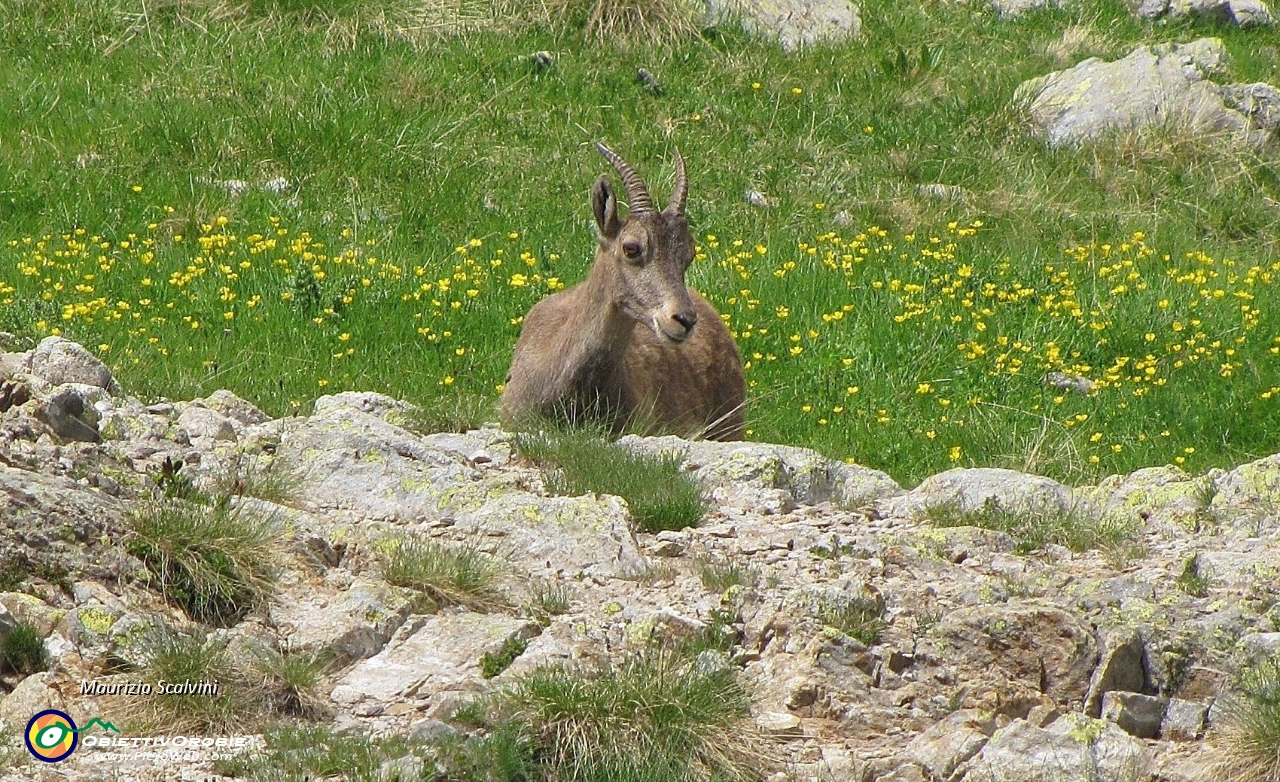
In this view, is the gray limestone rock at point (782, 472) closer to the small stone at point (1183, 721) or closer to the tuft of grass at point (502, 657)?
the tuft of grass at point (502, 657)

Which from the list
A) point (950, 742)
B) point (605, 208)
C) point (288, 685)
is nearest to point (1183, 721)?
point (950, 742)

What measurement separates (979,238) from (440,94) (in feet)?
17.6

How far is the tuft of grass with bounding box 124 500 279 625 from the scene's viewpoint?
5547 mm

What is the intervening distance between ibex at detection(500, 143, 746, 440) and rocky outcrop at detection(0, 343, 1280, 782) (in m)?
1.87

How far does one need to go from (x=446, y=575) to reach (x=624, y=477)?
4.49ft

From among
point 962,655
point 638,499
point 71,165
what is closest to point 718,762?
point 962,655

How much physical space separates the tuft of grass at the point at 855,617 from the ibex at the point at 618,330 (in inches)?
130

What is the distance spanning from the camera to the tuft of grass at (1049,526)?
21.8 ft

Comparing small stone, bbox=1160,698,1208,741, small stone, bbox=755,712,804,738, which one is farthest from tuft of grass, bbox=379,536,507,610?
small stone, bbox=1160,698,1208,741

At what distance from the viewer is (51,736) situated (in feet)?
15.6

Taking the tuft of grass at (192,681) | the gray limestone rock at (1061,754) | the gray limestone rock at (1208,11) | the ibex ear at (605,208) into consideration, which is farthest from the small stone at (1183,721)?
the gray limestone rock at (1208,11)

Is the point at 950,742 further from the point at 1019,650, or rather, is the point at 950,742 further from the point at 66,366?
the point at 66,366

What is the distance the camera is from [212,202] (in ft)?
43.5

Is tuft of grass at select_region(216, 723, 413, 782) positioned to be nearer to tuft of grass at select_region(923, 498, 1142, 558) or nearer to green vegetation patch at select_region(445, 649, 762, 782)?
green vegetation patch at select_region(445, 649, 762, 782)
